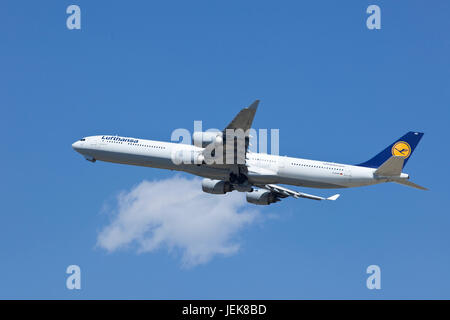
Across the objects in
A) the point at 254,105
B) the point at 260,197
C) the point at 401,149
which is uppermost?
the point at 254,105

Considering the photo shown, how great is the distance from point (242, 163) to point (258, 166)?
2.14 m

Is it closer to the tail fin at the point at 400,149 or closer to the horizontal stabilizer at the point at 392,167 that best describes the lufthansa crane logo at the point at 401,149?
the tail fin at the point at 400,149

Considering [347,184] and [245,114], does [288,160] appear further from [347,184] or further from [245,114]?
[245,114]

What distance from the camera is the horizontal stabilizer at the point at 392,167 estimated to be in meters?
53.1

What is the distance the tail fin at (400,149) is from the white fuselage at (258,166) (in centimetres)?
144

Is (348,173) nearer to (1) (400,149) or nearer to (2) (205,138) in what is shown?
(1) (400,149)

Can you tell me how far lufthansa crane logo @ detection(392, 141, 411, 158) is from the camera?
5588 cm

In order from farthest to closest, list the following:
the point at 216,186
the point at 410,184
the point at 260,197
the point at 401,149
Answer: the point at 260,197, the point at 216,186, the point at 401,149, the point at 410,184

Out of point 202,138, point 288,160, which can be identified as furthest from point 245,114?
point 288,160

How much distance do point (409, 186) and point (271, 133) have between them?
11512 mm

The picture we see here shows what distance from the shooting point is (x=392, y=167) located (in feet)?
175

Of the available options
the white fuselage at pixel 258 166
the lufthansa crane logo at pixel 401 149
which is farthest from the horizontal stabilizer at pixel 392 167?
the lufthansa crane logo at pixel 401 149

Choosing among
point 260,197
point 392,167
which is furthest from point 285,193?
point 392,167

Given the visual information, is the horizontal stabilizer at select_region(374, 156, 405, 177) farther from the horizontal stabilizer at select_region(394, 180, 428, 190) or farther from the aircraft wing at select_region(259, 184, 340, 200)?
the aircraft wing at select_region(259, 184, 340, 200)
